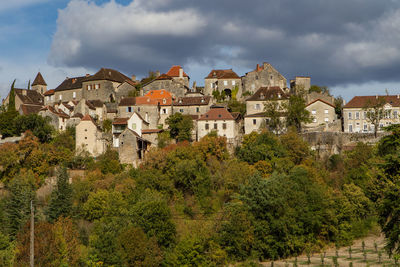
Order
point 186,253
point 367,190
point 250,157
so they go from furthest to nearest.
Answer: point 250,157
point 367,190
point 186,253

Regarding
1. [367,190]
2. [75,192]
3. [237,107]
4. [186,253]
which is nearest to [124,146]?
[75,192]

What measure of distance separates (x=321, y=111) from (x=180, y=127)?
1780 cm

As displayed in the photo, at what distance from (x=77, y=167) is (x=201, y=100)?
18350 mm

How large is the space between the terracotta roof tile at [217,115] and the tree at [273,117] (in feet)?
15.2

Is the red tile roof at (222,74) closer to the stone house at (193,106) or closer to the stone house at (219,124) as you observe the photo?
the stone house at (193,106)

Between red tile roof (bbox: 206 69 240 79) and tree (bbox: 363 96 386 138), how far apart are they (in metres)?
21.1

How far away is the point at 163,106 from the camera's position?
6381 cm

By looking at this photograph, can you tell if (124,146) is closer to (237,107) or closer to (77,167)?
(77,167)

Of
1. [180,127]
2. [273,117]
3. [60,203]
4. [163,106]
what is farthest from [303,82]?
[60,203]

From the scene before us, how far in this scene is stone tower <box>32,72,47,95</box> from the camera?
90000 millimetres

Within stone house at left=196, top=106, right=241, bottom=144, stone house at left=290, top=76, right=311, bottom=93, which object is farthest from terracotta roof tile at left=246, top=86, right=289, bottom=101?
stone house at left=290, top=76, right=311, bottom=93

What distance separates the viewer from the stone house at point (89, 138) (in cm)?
5712

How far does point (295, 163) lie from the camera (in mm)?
50719

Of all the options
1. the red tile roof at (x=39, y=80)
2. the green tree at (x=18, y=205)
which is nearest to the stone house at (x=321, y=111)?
the green tree at (x=18, y=205)
